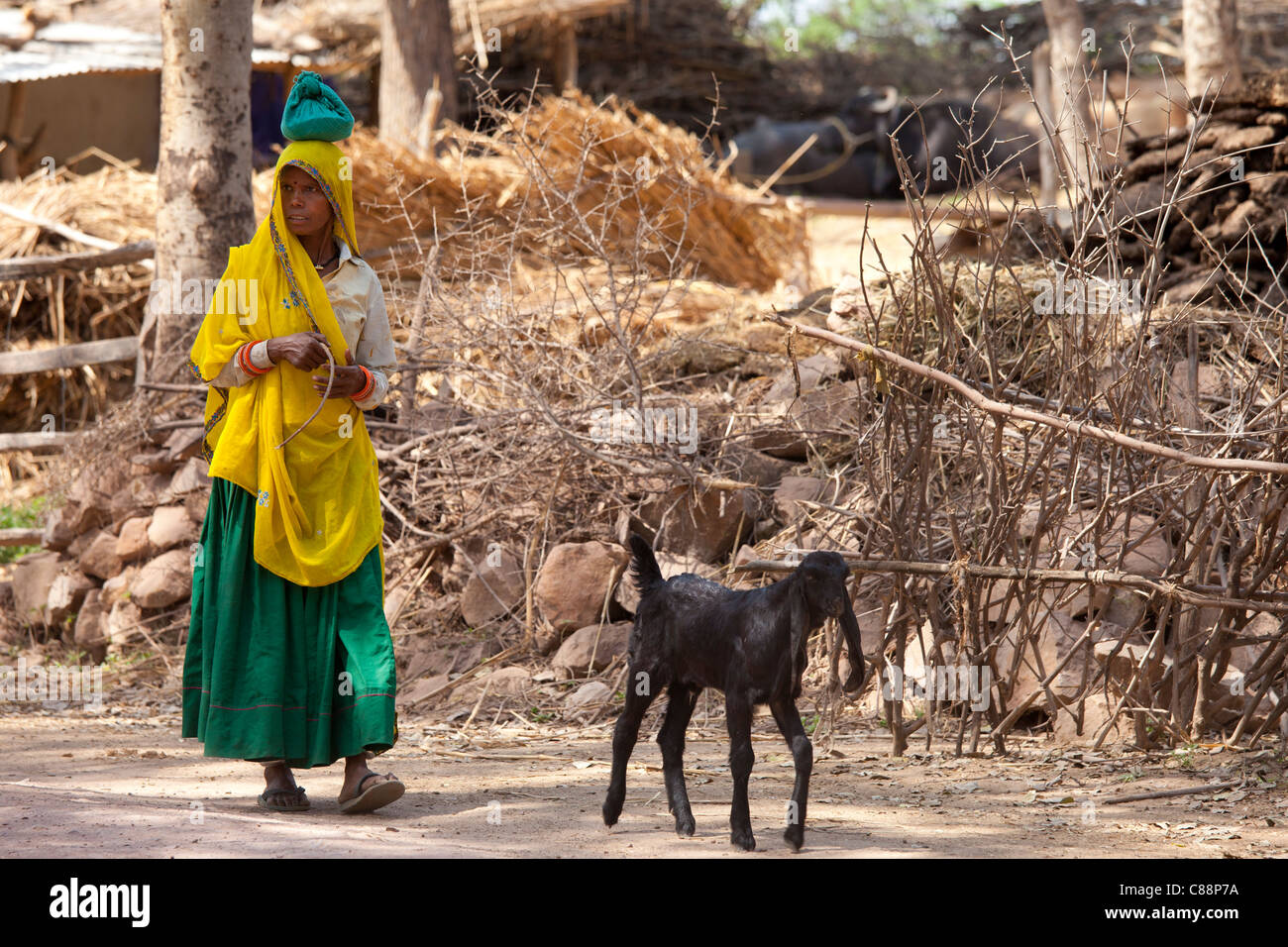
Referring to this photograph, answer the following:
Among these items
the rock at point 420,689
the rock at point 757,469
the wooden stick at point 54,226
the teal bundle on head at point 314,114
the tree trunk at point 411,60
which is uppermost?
the tree trunk at point 411,60

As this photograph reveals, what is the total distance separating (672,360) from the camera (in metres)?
6.27

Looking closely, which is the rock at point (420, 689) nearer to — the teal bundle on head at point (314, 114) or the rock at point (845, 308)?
the rock at point (845, 308)

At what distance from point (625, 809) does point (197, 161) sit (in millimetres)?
4494

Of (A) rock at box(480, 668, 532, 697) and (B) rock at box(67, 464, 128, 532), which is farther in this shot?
(B) rock at box(67, 464, 128, 532)

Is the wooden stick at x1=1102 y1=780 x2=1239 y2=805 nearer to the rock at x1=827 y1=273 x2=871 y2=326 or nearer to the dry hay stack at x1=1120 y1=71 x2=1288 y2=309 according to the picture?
the rock at x1=827 y1=273 x2=871 y2=326

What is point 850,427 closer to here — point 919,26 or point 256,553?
point 256,553

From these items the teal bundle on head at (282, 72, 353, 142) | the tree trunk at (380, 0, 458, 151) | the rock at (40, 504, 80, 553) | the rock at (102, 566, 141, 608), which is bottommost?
the rock at (102, 566, 141, 608)

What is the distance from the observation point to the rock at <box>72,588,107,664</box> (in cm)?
644

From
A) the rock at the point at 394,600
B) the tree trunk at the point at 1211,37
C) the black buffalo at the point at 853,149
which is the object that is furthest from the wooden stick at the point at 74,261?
the black buffalo at the point at 853,149

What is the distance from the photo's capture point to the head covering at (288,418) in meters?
3.32

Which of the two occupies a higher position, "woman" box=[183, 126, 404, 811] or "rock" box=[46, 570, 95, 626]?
"woman" box=[183, 126, 404, 811]

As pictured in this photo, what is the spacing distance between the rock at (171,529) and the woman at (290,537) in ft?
9.92

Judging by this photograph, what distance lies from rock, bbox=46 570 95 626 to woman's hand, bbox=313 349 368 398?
13.1ft

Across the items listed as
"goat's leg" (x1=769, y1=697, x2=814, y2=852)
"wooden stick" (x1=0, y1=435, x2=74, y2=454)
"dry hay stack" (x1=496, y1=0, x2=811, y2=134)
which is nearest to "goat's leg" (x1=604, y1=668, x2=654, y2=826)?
"goat's leg" (x1=769, y1=697, x2=814, y2=852)
